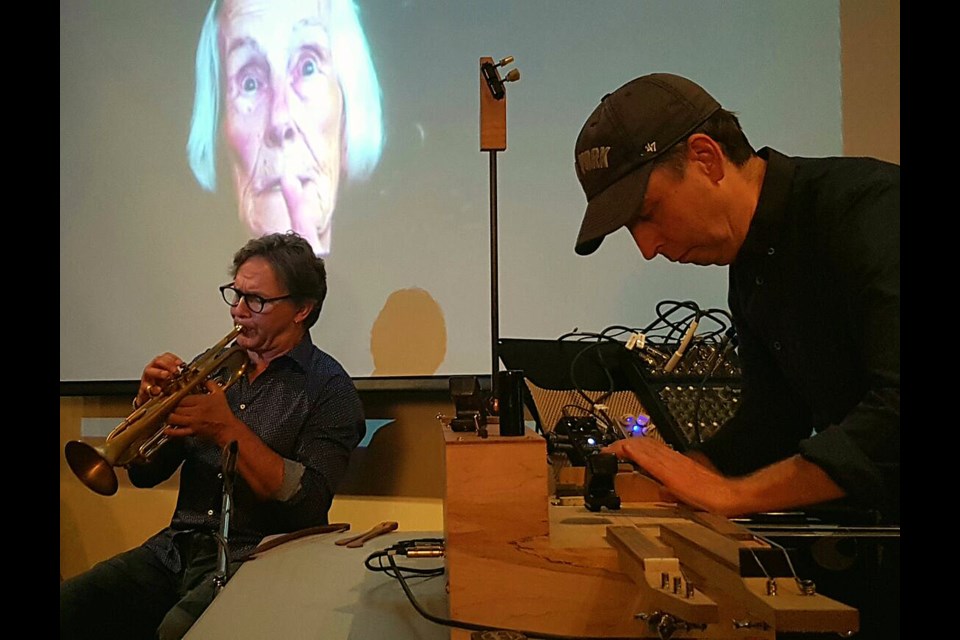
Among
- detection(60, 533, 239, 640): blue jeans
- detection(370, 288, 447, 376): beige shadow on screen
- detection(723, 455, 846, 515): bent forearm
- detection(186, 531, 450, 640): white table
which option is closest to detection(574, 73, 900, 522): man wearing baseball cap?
detection(723, 455, 846, 515): bent forearm

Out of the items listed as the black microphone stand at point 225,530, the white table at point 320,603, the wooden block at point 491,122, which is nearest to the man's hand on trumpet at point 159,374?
the black microphone stand at point 225,530

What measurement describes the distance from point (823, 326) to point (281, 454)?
47.9 inches

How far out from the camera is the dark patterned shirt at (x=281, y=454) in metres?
1.77

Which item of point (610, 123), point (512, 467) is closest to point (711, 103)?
point (610, 123)

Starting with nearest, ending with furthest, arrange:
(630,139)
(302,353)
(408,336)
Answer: (630,139), (302,353), (408,336)

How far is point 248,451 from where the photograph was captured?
1705 millimetres

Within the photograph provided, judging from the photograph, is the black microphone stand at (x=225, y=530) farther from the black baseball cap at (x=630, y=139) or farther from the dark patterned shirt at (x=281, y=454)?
the black baseball cap at (x=630, y=139)

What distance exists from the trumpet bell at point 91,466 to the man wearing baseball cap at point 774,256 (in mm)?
1120

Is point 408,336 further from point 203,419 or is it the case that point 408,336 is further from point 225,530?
point 225,530

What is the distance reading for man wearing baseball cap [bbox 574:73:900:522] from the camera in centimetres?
90

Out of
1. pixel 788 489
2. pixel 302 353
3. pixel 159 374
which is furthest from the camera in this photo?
pixel 302 353

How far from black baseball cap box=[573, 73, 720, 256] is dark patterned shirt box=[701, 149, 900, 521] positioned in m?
0.16

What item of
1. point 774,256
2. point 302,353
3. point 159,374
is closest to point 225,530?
point 159,374

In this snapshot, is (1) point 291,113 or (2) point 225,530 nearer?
(2) point 225,530
